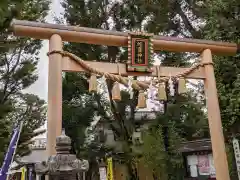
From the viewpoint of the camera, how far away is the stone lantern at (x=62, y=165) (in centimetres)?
342

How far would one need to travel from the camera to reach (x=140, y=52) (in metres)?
7.05

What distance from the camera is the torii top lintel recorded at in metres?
6.09

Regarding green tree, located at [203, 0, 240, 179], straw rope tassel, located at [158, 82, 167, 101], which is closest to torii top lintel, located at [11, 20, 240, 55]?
green tree, located at [203, 0, 240, 179]

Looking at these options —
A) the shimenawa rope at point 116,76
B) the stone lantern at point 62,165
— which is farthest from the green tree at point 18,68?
the stone lantern at point 62,165

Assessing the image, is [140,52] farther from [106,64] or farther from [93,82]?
[93,82]

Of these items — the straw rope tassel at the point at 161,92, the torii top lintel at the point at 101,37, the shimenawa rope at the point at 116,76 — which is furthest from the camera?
the straw rope tassel at the point at 161,92

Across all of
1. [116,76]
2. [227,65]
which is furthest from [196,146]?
[116,76]

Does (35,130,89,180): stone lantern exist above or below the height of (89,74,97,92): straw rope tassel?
below

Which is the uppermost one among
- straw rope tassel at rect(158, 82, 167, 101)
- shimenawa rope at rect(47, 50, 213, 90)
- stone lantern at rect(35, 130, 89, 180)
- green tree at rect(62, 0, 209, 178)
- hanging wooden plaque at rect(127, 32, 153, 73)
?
green tree at rect(62, 0, 209, 178)

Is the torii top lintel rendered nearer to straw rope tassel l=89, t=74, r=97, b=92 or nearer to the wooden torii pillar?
the wooden torii pillar

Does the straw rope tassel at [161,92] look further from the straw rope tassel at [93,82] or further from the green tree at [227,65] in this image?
the straw rope tassel at [93,82]

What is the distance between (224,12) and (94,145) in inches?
390

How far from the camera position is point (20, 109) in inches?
612

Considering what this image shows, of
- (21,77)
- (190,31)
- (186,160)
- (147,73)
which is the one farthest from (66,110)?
(147,73)
